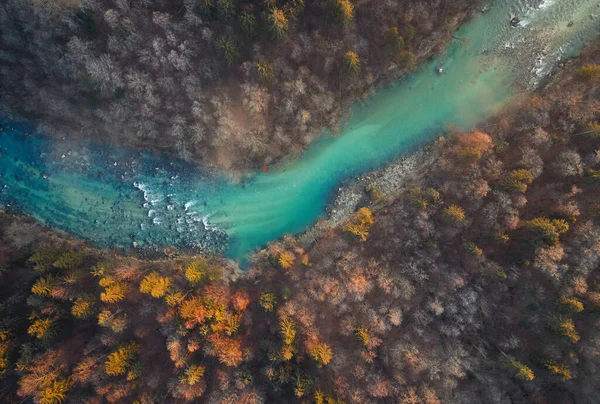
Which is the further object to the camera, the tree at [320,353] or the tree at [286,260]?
the tree at [286,260]

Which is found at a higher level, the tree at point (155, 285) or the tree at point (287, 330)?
the tree at point (155, 285)

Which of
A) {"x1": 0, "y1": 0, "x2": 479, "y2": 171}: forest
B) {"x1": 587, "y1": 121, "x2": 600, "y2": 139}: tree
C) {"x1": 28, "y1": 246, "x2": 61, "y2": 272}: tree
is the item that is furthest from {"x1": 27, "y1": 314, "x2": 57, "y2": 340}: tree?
{"x1": 587, "y1": 121, "x2": 600, "y2": 139}: tree

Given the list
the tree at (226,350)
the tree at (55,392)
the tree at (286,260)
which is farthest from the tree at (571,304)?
the tree at (55,392)

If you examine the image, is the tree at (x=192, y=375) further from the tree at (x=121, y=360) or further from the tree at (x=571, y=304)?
the tree at (x=571, y=304)

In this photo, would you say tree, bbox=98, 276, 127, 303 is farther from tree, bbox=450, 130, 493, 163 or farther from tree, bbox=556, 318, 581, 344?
tree, bbox=556, 318, 581, 344

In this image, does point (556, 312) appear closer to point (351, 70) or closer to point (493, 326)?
point (493, 326)

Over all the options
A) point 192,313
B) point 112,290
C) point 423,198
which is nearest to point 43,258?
point 112,290
